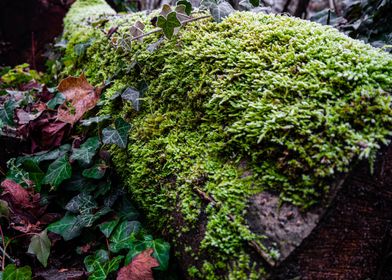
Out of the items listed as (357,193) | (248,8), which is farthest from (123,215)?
(248,8)

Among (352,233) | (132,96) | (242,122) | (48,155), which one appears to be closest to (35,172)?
(48,155)

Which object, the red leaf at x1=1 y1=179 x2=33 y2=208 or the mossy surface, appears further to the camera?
the red leaf at x1=1 y1=179 x2=33 y2=208

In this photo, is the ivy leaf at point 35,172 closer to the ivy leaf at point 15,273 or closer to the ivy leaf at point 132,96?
the ivy leaf at point 15,273

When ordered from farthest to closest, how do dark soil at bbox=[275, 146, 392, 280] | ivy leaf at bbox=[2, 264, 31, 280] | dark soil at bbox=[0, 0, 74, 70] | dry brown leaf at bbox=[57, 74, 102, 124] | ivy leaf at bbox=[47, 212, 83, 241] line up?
dark soil at bbox=[0, 0, 74, 70]
dry brown leaf at bbox=[57, 74, 102, 124]
ivy leaf at bbox=[47, 212, 83, 241]
ivy leaf at bbox=[2, 264, 31, 280]
dark soil at bbox=[275, 146, 392, 280]

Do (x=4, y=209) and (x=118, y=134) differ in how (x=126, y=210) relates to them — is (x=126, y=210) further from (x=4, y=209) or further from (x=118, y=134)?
(x=4, y=209)

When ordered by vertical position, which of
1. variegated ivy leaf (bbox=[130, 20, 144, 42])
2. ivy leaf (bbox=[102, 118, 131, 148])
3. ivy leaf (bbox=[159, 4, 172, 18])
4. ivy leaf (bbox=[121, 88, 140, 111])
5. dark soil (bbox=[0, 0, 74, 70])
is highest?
ivy leaf (bbox=[159, 4, 172, 18])

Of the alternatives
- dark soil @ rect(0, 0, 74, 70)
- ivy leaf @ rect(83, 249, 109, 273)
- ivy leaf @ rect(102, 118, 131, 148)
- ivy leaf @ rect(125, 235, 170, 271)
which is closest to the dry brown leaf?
ivy leaf @ rect(102, 118, 131, 148)

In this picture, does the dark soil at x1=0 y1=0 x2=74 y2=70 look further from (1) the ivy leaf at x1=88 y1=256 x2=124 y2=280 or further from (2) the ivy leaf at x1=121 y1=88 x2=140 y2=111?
(1) the ivy leaf at x1=88 y1=256 x2=124 y2=280
